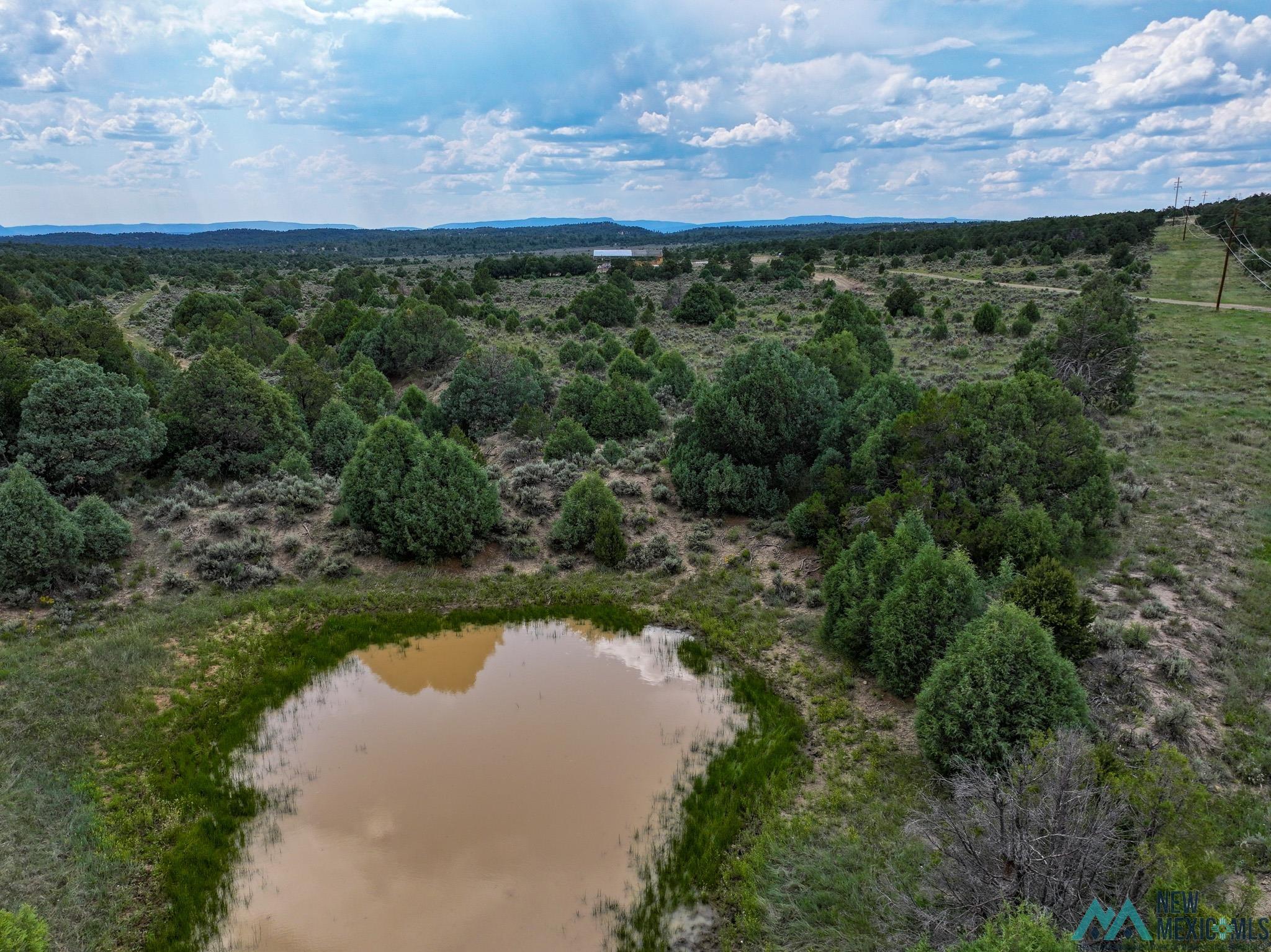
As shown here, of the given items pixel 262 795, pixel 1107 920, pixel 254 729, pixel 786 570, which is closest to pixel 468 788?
pixel 262 795

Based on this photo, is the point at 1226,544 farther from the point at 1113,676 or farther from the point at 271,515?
the point at 271,515

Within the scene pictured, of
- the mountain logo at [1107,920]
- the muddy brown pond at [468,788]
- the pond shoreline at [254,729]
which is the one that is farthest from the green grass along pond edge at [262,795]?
the mountain logo at [1107,920]

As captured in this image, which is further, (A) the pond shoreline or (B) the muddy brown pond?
(A) the pond shoreline

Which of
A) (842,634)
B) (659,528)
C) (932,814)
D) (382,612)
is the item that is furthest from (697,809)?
(659,528)

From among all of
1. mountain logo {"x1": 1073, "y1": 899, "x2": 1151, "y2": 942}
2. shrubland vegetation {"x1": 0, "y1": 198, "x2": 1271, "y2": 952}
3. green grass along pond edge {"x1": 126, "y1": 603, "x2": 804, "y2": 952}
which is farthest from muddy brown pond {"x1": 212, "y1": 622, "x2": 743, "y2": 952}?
mountain logo {"x1": 1073, "y1": 899, "x2": 1151, "y2": 942}

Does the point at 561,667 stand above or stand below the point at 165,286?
below

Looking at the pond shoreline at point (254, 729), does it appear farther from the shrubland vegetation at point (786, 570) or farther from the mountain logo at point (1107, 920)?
the mountain logo at point (1107, 920)

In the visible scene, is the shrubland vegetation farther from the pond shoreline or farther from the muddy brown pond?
the muddy brown pond
